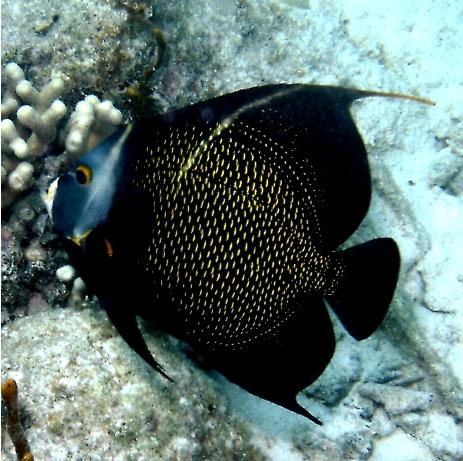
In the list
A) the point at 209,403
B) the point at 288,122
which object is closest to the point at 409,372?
the point at 209,403

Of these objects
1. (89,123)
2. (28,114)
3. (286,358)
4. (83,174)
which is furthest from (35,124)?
(286,358)

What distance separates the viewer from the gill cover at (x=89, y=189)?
4.26 feet

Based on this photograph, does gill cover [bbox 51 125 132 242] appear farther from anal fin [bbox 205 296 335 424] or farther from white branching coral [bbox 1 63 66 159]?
white branching coral [bbox 1 63 66 159]

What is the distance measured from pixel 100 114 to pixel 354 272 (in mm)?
1250

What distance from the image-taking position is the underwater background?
1785 mm

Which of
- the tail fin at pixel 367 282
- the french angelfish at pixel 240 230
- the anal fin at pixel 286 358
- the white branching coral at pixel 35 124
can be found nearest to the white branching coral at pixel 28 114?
the white branching coral at pixel 35 124

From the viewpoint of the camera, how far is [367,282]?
168 cm

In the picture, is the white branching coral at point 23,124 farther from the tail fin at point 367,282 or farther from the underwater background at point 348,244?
the tail fin at point 367,282

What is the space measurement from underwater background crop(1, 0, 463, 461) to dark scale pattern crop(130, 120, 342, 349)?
0.29 m

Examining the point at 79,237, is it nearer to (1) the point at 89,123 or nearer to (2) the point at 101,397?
(2) the point at 101,397

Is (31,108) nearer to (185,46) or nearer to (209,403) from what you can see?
(185,46)

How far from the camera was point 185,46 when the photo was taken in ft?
8.46

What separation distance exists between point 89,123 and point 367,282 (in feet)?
4.23

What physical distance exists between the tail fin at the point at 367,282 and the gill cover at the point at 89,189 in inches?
29.5
